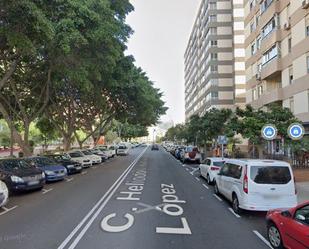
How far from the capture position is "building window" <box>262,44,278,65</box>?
1369 inches

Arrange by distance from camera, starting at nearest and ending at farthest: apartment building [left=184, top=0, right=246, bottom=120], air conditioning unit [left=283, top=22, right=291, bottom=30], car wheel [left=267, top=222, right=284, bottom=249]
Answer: car wheel [left=267, top=222, right=284, bottom=249], air conditioning unit [left=283, top=22, right=291, bottom=30], apartment building [left=184, top=0, right=246, bottom=120]

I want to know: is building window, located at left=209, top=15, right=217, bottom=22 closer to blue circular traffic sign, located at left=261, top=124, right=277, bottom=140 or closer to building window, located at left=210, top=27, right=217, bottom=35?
building window, located at left=210, top=27, right=217, bottom=35

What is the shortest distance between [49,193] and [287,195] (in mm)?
9498

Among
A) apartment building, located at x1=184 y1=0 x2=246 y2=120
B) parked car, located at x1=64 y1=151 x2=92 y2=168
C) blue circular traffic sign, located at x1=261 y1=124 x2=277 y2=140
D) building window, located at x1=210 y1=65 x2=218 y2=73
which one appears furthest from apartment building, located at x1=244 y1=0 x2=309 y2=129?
building window, located at x1=210 y1=65 x2=218 y2=73

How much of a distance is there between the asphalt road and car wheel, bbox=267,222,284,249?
205mm

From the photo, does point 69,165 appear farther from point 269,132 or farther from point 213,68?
point 213,68

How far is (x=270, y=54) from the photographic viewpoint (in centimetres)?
3622

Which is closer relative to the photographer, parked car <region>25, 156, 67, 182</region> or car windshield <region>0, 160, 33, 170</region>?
car windshield <region>0, 160, 33, 170</region>

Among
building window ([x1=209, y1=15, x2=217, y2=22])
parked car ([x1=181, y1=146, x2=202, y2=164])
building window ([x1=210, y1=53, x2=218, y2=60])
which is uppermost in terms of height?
building window ([x1=209, y1=15, x2=217, y2=22])

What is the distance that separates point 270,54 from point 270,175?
89.0 ft

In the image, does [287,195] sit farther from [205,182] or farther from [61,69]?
[61,69]

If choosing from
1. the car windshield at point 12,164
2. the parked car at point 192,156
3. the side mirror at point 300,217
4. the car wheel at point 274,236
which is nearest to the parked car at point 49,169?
the car windshield at point 12,164

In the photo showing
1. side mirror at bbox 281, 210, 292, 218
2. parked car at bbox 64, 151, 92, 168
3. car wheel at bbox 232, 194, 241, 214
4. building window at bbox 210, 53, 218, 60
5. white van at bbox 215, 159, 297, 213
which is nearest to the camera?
side mirror at bbox 281, 210, 292, 218

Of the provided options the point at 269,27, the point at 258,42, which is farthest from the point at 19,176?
the point at 258,42
